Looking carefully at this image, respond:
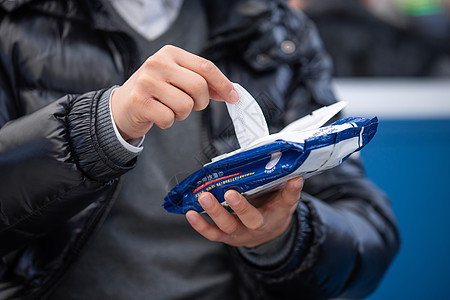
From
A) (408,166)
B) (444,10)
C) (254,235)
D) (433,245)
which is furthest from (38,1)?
(444,10)

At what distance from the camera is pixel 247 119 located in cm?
52

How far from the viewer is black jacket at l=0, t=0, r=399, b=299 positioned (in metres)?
0.52

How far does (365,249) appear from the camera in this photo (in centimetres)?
74

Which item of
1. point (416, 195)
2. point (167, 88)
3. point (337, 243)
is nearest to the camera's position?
point (167, 88)

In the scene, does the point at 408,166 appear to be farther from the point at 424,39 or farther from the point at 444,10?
the point at 444,10

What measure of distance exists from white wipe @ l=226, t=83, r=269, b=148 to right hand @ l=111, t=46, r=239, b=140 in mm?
51

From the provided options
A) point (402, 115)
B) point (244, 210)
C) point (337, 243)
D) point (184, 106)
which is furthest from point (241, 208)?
point (402, 115)

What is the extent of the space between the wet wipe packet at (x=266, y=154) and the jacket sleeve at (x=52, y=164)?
0.30 ft

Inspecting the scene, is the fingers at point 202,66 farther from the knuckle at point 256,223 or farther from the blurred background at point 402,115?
the blurred background at point 402,115

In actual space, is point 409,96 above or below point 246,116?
below

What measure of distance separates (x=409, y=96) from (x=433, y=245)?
1.84 feet

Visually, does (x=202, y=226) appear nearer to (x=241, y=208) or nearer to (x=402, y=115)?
(x=241, y=208)

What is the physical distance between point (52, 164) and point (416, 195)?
147 centimetres

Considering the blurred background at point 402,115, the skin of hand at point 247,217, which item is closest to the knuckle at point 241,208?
the skin of hand at point 247,217
